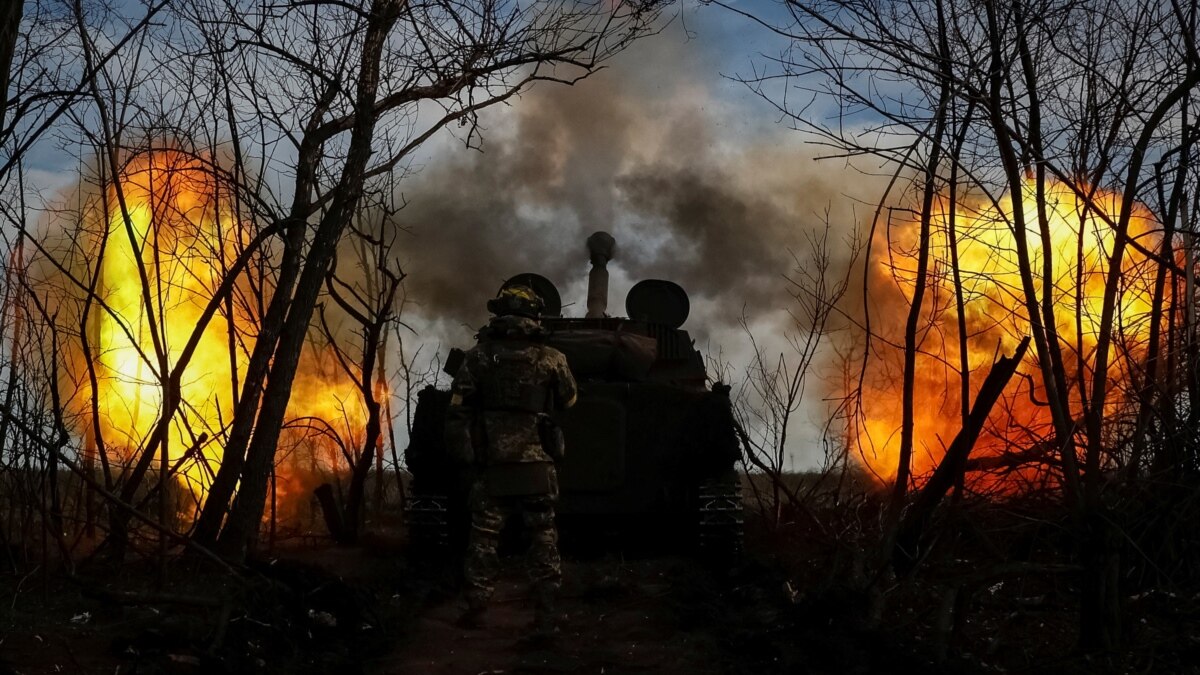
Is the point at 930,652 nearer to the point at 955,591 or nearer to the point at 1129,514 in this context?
the point at 955,591

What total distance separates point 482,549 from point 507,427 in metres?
0.89

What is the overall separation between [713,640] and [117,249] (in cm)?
850

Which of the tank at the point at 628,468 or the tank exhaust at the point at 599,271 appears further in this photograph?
the tank exhaust at the point at 599,271

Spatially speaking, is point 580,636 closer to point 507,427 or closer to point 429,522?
point 507,427

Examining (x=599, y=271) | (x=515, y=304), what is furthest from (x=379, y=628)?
(x=599, y=271)

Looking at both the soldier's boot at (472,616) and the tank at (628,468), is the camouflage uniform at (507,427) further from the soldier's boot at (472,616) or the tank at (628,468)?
the tank at (628,468)

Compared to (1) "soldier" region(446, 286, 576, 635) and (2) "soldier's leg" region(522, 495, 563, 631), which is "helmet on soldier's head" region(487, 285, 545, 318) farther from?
(2) "soldier's leg" region(522, 495, 563, 631)

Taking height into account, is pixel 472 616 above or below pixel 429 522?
below

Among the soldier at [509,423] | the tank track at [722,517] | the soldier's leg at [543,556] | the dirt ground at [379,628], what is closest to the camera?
the dirt ground at [379,628]

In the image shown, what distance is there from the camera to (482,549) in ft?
28.7

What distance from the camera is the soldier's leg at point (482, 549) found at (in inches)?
340

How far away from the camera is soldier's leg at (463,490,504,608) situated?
8.64 meters

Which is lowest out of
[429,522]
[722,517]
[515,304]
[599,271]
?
[429,522]

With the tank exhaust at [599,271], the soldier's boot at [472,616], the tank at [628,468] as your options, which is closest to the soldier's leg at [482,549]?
the soldier's boot at [472,616]
